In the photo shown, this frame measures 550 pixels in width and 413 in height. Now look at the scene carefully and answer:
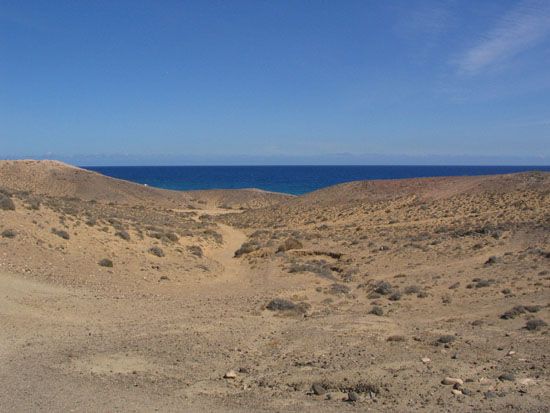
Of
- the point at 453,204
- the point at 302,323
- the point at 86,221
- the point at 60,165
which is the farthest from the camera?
the point at 60,165

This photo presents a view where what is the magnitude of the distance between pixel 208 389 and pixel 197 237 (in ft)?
72.3

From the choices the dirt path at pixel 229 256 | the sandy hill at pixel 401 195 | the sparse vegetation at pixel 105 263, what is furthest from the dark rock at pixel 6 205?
the sandy hill at pixel 401 195

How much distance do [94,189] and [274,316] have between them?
5620 centimetres

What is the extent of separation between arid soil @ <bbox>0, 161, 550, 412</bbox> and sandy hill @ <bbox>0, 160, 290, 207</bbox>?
3568 centimetres

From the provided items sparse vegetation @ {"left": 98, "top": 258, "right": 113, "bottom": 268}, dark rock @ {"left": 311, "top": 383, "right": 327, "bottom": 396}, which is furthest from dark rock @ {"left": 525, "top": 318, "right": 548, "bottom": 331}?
sparse vegetation @ {"left": 98, "top": 258, "right": 113, "bottom": 268}

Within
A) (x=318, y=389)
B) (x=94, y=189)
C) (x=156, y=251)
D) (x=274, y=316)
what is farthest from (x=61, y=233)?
(x=94, y=189)

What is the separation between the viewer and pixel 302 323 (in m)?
15.2

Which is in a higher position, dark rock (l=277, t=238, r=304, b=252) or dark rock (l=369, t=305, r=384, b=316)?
dark rock (l=369, t=305, r=384, b=316)

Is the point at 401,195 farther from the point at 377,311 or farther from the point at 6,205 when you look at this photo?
the point at 377,311

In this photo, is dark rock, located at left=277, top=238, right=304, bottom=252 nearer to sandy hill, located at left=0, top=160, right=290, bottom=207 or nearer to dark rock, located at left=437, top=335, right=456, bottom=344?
dark rock, located at left=437, top=335, right=456, bottom=344

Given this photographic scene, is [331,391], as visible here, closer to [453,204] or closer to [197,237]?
[197,237]

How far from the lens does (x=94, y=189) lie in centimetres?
6794

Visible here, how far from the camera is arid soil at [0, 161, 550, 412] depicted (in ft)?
31.3

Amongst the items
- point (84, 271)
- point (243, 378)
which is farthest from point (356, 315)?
point (84, 271)
